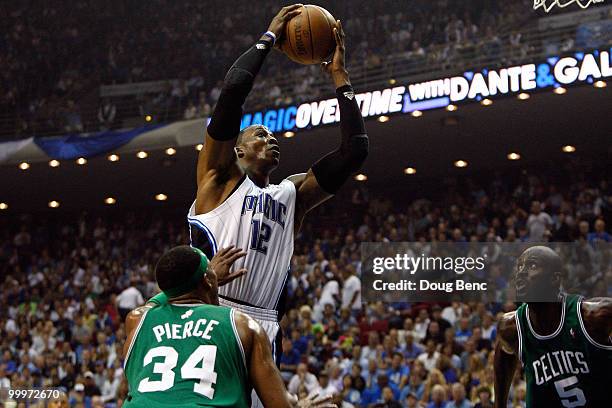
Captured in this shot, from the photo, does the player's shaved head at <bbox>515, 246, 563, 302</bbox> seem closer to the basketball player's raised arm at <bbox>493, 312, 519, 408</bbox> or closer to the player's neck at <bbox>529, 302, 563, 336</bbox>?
the player's neck at <bbox>529, 302, 563, 336</bbox>

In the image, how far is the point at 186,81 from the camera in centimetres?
2334

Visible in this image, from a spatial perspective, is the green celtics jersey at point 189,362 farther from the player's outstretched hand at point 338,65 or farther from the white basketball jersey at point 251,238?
the player's outstretched hand at point 338,65

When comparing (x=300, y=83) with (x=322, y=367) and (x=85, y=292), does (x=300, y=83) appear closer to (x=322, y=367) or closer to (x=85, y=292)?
(x=85, y=292)

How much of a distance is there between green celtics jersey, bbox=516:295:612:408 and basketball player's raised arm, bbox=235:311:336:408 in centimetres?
192

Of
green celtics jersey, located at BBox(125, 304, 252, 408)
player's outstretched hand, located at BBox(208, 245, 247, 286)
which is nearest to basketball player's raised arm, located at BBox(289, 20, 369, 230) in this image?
player's outstretched hand, located at BBox(208, 245, 247, 286)

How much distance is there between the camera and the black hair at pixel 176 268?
3.93 m

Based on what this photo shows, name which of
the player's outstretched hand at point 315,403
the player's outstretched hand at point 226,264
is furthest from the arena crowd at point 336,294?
the player's outstretched hand at point 315,403

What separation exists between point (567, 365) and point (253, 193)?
1.95 metres

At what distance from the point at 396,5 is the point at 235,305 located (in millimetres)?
19299

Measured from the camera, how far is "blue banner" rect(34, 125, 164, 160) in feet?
67.8

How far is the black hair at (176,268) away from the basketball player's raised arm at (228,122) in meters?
1.06

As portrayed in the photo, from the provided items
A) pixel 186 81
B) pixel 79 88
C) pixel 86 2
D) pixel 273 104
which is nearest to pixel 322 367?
pixel 273 104

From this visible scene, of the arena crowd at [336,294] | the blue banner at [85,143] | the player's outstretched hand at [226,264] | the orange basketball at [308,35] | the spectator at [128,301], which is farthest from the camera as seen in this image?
the blue banner at [85,143]

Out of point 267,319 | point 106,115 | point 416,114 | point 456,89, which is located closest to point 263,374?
point 267,319
